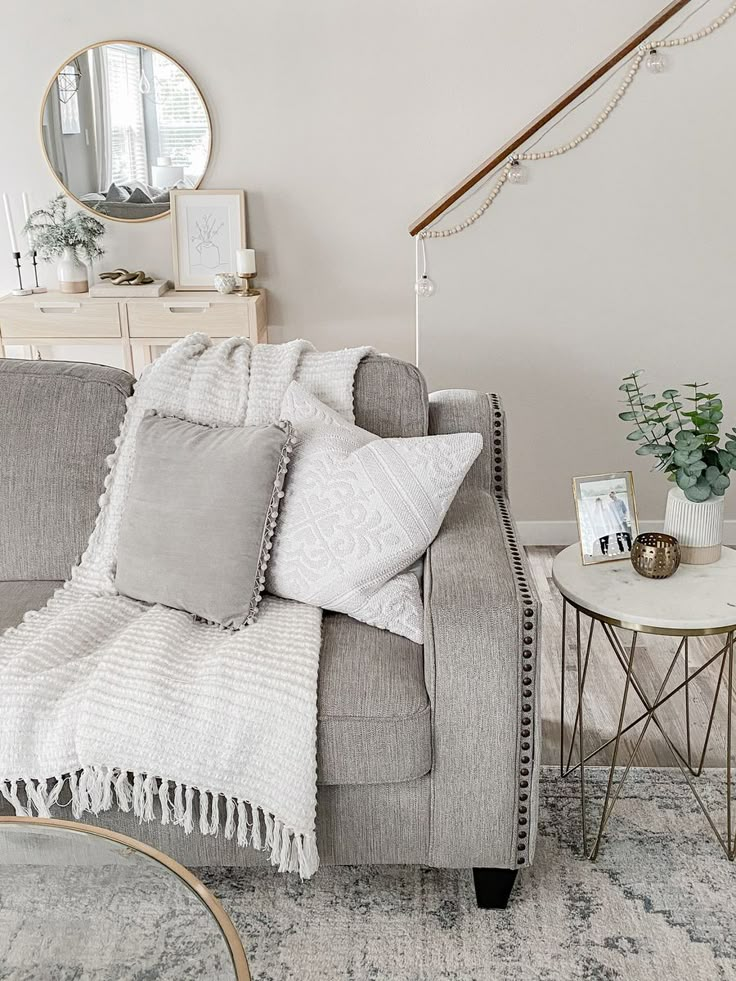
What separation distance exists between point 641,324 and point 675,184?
0.44 metres

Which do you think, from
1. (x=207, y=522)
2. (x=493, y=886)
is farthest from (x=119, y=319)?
(x=493, y=886)

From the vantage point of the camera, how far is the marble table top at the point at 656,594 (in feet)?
5.28

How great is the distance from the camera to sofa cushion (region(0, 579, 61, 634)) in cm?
183

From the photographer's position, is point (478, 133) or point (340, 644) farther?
point (478, 133)

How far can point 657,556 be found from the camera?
5.67ft

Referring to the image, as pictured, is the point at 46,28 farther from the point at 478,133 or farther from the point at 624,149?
the point at 624,149

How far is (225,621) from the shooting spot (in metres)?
1.75

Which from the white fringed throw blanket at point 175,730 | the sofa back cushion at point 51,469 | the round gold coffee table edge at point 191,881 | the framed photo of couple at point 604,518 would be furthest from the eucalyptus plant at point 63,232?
the round gold coffee table edge at point 191,881

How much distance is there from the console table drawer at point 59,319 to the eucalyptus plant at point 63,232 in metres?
0.28

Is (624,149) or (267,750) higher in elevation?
(624,149)

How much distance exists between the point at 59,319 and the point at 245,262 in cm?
80

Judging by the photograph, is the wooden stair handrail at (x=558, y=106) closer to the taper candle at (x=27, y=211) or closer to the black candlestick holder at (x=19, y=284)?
the black candlestick holder at (x=19, y=284)

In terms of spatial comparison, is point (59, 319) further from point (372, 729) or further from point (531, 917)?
point (531, 917)

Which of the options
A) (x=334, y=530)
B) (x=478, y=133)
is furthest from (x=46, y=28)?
(x=334, y=530)
